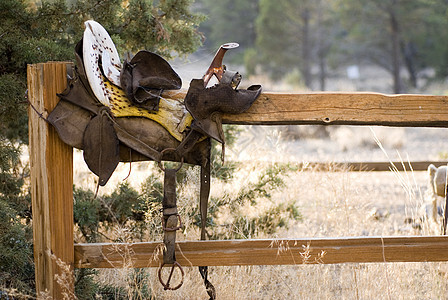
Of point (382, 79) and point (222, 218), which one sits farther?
point (382, 79)

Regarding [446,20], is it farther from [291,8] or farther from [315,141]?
[315,141]

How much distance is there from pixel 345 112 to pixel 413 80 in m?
24.2

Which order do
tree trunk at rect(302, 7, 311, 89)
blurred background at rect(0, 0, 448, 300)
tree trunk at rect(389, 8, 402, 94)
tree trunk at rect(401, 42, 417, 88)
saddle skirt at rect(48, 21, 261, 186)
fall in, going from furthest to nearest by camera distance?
tree trunk at rect(302, 7, 311, 89)
tree trunk at rect(401, 42, 417, 88)
tree trunk at rect(389, 8, 402, 94)
blurred background at rect(0, 0, 448, 300)
saddle skirt at rect(48, 21, 261, 186)

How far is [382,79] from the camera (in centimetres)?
3022

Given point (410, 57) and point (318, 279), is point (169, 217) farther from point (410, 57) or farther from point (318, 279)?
point (410, 57)

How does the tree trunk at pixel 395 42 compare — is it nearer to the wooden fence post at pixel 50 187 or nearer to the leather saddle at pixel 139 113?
the leather saddle at pixel 139 113

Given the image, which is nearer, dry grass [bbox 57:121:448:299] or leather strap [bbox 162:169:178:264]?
leather strap [bbox 162:169:178:264]

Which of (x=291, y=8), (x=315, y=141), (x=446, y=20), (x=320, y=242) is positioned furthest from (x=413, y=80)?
(x=320, y=242)

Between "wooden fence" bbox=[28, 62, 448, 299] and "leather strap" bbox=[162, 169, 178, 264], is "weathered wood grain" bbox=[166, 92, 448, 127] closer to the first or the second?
"wooden fence" bbox=[28, 62, 448, 299]

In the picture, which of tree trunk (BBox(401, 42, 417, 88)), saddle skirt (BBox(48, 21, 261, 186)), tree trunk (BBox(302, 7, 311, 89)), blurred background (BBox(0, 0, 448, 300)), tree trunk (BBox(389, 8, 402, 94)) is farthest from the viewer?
tree trunk (BBox(302, 7, 311, 89))

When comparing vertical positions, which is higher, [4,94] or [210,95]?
[4,94]

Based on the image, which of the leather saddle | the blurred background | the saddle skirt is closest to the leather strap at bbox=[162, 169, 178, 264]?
the leather saddle

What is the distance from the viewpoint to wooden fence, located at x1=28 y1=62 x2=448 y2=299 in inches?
84.6

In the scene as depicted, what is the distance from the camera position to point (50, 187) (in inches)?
85.6
